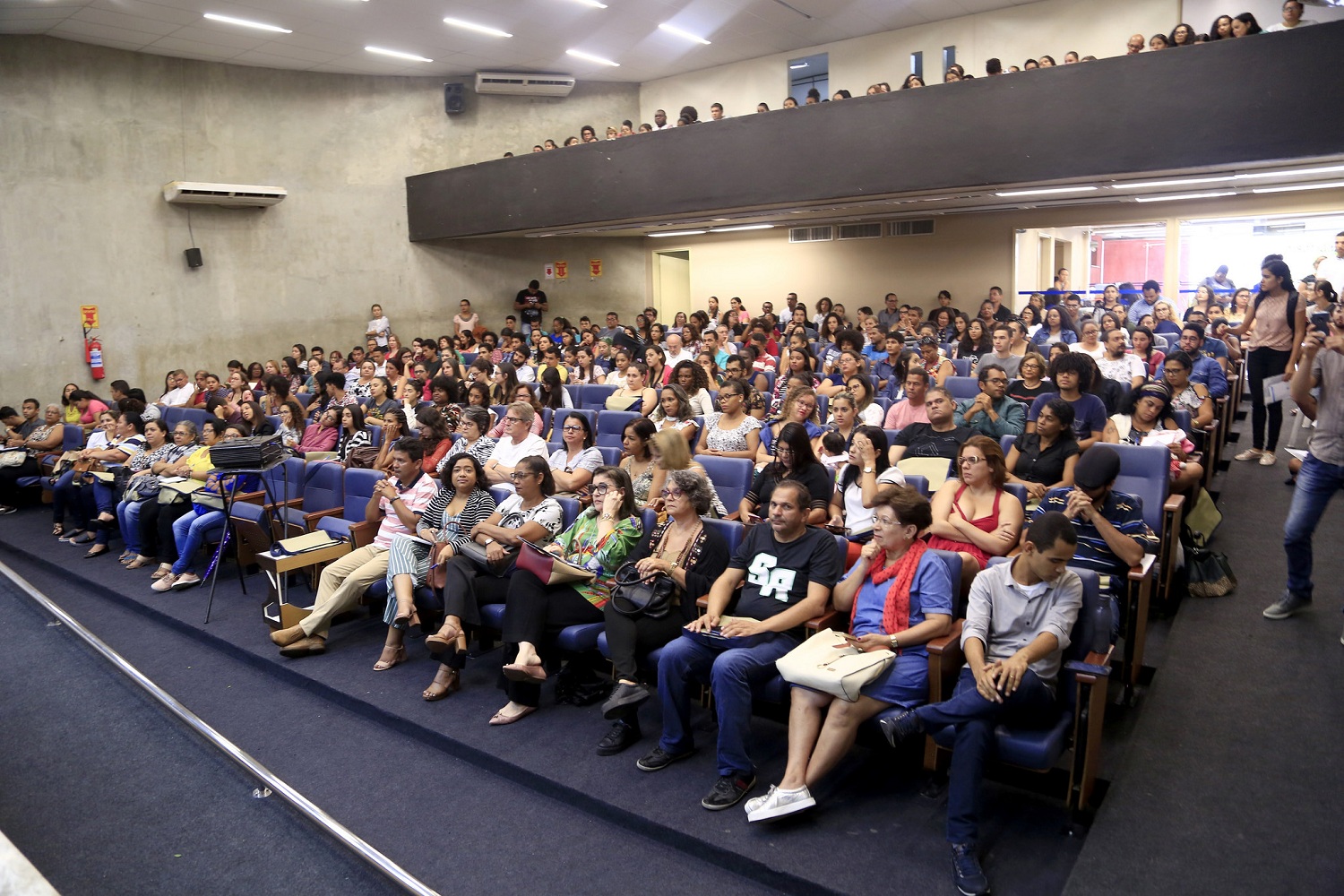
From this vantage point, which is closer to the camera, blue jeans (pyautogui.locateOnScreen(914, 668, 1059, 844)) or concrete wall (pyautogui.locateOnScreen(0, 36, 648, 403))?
blue jeans (pyautogui.locateOnScreen(914, 668, 1059, 844))

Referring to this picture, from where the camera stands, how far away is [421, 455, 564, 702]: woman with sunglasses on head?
387cm

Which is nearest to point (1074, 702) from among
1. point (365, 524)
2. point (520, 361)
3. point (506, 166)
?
point (365, 524)

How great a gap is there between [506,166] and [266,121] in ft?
11.0

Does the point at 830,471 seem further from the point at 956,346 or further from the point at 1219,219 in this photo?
the point at 1219,219

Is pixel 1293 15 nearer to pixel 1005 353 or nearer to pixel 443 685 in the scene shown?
pixel 1005 353

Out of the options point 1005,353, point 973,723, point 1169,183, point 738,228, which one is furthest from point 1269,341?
point 738,228

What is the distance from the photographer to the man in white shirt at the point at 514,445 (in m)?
5.46

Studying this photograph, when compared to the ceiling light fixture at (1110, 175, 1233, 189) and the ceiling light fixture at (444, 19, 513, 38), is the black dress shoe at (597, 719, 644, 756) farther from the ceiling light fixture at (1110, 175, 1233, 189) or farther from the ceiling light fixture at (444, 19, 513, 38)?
the ceiling light fixture at (444, 19, 513, 38)

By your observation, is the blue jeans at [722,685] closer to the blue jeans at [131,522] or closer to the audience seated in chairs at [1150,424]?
the audience seated in chairs at [1150,424]

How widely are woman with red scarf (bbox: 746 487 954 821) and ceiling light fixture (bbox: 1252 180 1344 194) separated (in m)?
8.57

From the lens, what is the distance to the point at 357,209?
12930mm

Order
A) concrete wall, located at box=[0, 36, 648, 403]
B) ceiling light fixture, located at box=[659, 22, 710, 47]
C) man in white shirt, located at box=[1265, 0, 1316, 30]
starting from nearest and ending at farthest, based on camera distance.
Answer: man in white shirt, located at box=[1265, 0, 1316, 30] < concrete wall, located at box=[0, 36, 648, 403] < ceiling light fixture, located at box=[659, 22, 710, 47]

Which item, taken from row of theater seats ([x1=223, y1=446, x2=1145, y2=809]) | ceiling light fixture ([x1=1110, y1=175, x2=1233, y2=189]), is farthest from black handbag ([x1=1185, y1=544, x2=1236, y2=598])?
ceiling light fixture ([x1=1110, y1=175, x2=1233, y2=189])

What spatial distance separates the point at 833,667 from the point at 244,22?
10.7 meters
